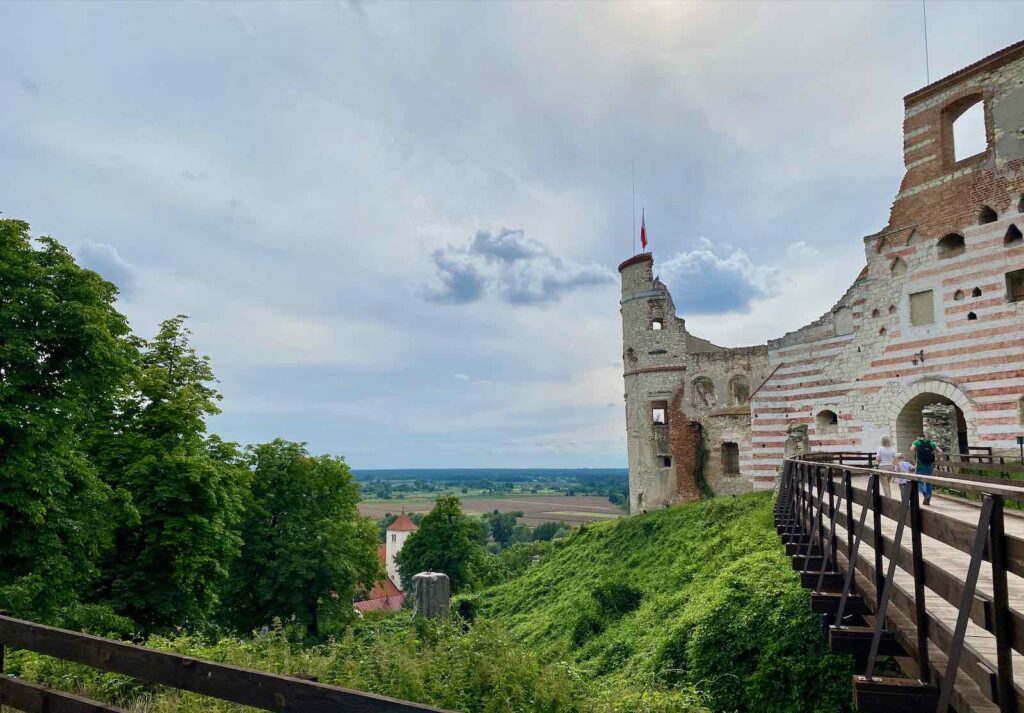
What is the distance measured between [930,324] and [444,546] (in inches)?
1055

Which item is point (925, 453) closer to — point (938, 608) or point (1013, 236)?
point (938, 608)

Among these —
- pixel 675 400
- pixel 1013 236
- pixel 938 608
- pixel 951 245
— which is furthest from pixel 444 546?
pixel 938 608

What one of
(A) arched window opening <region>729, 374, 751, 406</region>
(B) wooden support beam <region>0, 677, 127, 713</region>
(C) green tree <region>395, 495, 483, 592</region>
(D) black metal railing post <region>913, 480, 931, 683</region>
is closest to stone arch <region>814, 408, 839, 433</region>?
(A) arched window opening <region>729, 374, 751, 406</region>

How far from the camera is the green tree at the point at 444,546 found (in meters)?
36.2

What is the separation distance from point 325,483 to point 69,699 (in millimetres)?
23195

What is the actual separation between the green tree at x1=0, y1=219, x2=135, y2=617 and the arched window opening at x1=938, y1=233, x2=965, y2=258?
22056 mm

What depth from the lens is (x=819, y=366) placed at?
22.4 m

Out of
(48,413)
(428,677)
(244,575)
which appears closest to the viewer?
(428,677)

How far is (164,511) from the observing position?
15.8 m

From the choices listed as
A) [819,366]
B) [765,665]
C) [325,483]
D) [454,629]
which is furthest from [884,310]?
[325,483]

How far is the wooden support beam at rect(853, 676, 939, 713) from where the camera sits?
369 cm

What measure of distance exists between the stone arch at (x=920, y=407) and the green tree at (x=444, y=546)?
77.5ft

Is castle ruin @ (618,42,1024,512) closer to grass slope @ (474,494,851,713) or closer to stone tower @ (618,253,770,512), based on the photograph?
stone tower @ (618,253,770,512)

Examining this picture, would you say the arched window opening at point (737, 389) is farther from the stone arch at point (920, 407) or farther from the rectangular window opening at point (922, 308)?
the rectangular window opening at point (922, 308)
